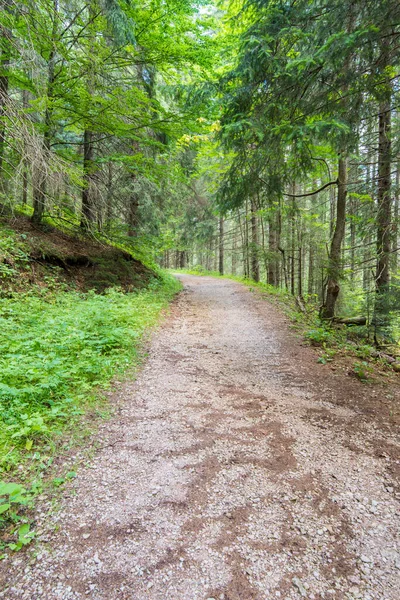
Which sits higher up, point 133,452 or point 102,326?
point 102,326

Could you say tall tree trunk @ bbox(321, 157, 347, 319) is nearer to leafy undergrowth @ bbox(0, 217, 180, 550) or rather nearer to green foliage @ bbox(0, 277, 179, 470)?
leafy undergrowth @ bbox(0, 217, 180, 550)

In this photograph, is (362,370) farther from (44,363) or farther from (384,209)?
(44,363)

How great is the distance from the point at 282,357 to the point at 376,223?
3736mm

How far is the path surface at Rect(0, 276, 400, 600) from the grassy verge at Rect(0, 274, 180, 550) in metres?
0.32

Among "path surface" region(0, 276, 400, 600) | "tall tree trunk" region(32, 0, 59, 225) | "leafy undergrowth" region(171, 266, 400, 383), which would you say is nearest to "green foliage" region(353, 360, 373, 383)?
"leafy undergrowth" region(171, 266, 400, 383)

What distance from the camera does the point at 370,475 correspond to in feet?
7.98

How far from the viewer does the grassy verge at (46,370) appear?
220cm

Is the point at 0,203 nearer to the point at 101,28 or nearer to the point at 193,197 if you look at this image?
the point at 101,28

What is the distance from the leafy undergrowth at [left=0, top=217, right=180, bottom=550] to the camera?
7.26 ft

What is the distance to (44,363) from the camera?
3.48 meters

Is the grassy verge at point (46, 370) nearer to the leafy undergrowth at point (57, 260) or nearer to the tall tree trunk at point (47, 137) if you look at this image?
the leafy undergrowth at point (57, 260)

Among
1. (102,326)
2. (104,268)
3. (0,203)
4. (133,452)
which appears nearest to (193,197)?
(104,268)

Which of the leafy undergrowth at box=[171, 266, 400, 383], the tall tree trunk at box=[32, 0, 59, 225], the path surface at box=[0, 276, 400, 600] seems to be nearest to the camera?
the path surface at box=[0, 276, 400, 600]

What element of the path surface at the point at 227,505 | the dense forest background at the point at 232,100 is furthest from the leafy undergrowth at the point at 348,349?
the path surface at the point at 227,505
